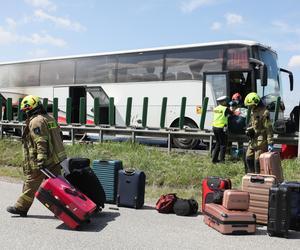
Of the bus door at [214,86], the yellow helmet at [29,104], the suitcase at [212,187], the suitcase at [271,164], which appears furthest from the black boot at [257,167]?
the bus door at [214,86]

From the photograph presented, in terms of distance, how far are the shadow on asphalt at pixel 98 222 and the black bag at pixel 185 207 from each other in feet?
3.16

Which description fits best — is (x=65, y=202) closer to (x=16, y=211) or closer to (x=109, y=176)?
(x=16, y=211)

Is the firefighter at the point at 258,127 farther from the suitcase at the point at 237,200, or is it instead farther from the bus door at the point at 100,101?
the bus door at the point at 100,101

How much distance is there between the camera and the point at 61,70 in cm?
2036

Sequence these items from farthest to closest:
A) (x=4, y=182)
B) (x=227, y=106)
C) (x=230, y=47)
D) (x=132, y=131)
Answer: (x=230, y=47), (x=132, y=131), (x=227, y=106), (x=4, y=182)

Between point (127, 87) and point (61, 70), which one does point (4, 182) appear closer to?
point (127, 87)

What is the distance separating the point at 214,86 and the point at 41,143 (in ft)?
31.6

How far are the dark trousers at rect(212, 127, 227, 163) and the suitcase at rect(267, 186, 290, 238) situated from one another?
4899mm

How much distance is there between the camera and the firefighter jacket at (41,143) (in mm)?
6852

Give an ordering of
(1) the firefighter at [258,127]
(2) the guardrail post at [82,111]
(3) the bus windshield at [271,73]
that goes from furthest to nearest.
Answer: (3) the bus windshield at [271,73], (2) the guardrail post at [82,111], (1) the firefighter at [258,127]

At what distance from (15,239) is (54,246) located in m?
0.61

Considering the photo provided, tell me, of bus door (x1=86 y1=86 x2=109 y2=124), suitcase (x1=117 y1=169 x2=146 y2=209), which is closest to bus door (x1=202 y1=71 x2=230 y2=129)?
bus door (x1=86 y1=86 x2=109 y2=124)

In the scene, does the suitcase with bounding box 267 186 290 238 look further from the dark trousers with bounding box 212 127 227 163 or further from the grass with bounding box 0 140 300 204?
the dark trousers with bounding box 212 127 227 163

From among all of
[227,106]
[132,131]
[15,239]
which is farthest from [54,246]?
[132,131]
